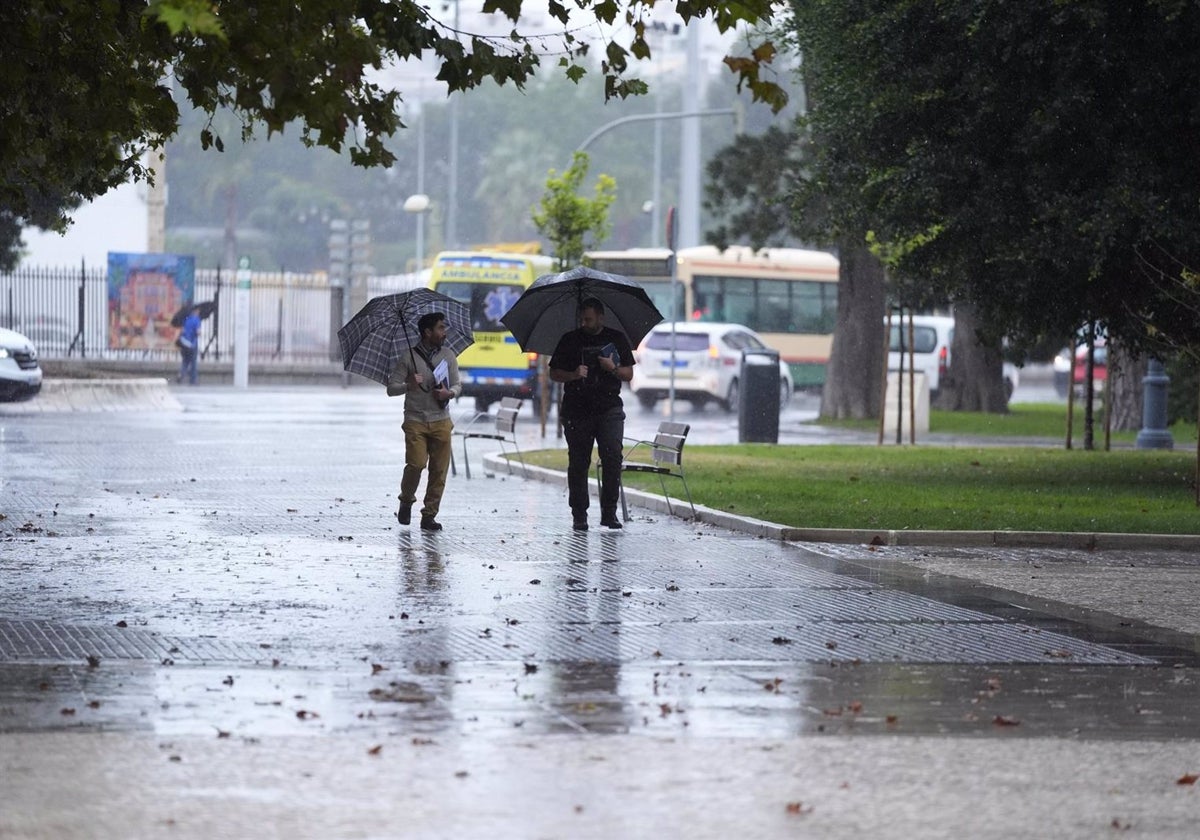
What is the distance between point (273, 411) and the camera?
34.5 m

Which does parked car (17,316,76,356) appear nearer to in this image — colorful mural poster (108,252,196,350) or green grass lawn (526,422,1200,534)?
colorful mural poster (108,252,196,350)

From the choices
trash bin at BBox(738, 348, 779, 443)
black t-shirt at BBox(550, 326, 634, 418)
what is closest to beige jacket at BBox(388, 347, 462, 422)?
black t-shirt at BBox(550, 326, 634, 418)

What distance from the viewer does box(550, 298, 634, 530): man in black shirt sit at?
15828mm

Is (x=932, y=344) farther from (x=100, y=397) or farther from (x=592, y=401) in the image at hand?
(x=592, y=401)

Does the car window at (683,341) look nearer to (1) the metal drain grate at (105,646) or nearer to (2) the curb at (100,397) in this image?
(2) the curb at (100,397)

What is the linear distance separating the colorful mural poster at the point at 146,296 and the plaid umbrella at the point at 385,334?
3111 centimetres

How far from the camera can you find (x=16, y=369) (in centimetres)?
3130

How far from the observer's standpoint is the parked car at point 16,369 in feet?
102

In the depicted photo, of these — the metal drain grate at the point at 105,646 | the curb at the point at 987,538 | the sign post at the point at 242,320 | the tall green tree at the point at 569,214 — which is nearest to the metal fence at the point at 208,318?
the sign post at the point at 242,320

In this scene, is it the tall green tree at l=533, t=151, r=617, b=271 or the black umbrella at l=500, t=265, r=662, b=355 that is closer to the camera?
the black umbrella at l=500, t=265, r=662, b=355

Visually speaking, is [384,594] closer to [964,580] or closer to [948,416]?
[964,580]

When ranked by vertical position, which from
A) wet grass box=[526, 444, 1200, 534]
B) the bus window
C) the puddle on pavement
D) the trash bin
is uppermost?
the bus window

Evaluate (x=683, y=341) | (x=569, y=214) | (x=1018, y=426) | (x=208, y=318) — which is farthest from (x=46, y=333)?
(x=1018, y=426)

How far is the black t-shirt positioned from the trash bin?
11.8 m
